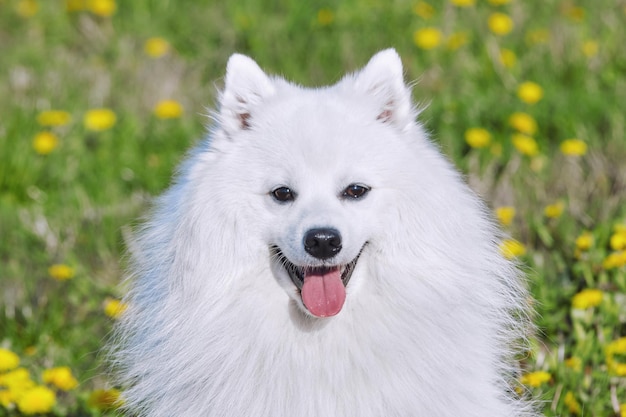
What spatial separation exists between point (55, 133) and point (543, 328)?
143 inches

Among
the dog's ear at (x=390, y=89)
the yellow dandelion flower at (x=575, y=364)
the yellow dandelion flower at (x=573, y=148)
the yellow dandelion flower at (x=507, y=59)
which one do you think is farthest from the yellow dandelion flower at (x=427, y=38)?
the dog's ear at (x=390, y=89)

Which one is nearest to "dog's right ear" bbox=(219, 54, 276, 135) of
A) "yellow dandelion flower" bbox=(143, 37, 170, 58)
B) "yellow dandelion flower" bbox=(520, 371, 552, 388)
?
"yellow dandelion flower" bbox=(520, 371, 552, 388)

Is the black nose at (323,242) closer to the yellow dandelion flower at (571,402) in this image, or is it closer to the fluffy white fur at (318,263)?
the fluffy white fur at (318,263)

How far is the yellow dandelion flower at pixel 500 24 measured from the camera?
24.3 ft

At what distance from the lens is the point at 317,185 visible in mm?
3449

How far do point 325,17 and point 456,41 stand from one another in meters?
1.10

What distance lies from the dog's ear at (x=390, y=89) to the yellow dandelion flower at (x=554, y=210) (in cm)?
179

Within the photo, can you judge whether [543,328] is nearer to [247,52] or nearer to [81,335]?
[81,335]

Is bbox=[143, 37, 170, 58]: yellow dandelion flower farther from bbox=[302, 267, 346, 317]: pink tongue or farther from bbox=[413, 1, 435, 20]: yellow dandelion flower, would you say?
bbox=[302, 267, 346, 317]: pink tongue

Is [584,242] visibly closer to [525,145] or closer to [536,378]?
[536,378]

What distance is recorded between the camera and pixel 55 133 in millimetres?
6688

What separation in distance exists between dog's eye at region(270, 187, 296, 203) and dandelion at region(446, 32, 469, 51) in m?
4.18

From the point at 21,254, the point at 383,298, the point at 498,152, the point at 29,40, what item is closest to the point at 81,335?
the point at 21,254

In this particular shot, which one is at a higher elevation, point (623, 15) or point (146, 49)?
point (623, 15)
